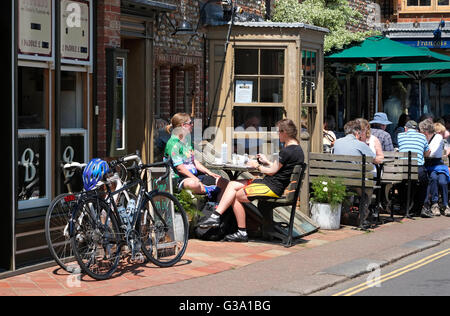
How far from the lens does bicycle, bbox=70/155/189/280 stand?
7980 mm

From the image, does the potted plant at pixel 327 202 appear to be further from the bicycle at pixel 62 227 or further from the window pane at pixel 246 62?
the bicycle at pixel 62 227

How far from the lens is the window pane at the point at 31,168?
862cm

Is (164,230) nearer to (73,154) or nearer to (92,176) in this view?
(92,176)

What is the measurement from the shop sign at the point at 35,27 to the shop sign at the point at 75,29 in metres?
0.26

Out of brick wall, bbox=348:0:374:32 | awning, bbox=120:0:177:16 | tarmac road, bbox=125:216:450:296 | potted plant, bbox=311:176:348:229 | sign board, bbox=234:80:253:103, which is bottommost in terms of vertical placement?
tarmac road, bbox=125:216:450:296

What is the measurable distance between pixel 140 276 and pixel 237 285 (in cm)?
100

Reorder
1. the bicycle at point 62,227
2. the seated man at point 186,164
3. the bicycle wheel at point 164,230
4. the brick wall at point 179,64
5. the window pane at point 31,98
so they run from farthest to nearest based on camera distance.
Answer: the brick wall at point 179,64 → the seated man at point 186,164 → the bicycle wheel at point 164,230 → the window pane at point 31,98 → the bicycle at point 62,227

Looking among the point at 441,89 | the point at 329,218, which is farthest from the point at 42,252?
the point at 441,89

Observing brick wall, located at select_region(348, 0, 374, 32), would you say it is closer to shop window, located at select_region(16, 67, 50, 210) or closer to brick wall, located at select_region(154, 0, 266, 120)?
brick wall, located at select_region(154, 0, 266, 120)

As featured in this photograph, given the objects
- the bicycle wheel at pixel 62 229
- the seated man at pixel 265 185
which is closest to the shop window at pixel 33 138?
the bicycle wheel at pixel 62 229

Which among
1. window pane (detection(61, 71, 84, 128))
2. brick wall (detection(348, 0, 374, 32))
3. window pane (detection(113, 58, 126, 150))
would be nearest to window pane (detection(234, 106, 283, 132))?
window pane (detection(113, 58, 126, 150))

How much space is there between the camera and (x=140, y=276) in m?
8.35

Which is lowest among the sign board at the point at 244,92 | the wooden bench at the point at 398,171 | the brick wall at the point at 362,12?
the wooden bench at the point at 398,171

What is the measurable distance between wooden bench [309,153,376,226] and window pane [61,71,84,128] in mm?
4159
